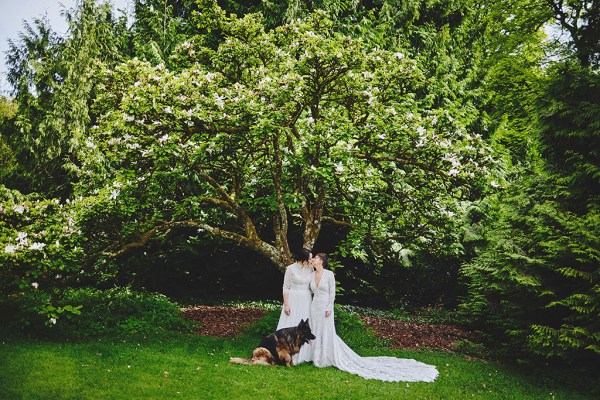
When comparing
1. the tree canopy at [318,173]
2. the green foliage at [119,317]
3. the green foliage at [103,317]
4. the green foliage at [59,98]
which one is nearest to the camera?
the tree canopy at [318,173]

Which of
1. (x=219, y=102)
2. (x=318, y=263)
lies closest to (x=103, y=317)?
(x=318, y=263)

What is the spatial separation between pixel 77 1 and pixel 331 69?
11548 mm

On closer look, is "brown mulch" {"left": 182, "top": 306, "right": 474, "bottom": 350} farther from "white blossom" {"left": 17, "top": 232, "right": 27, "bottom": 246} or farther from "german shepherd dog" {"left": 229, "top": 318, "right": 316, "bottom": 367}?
"white blossom" {"left": 17, "top": 232, "right": 27, "bottom": 246}

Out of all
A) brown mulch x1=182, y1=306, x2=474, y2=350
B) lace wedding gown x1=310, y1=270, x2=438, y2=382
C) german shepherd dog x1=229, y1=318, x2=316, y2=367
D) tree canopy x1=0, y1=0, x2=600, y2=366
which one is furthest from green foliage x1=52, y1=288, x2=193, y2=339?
lace wedding gown x1=310, y1=270, x2=438, y2=382

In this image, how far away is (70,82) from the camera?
Answer: 15.0 metres

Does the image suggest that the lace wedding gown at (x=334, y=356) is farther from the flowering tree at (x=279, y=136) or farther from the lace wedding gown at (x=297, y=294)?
the flowering tree at (x=279, y=136)

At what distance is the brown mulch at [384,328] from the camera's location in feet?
33.7

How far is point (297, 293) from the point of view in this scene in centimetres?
826

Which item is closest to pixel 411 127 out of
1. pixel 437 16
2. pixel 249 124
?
pixel 249 124

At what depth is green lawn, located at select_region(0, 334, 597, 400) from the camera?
5.91m

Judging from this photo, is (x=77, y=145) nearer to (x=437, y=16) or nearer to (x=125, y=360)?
(x=125, y=360)

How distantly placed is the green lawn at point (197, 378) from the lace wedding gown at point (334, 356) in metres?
0.29

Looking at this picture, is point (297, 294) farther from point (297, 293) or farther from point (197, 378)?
point (197, 378)

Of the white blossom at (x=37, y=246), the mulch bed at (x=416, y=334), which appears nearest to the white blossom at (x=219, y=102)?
the white blossom at (x=37, y=246)
